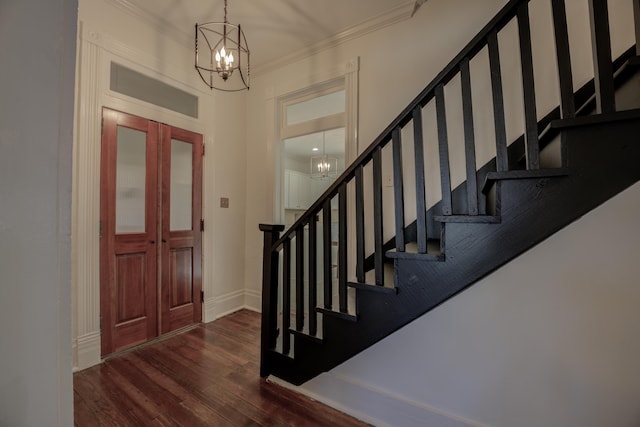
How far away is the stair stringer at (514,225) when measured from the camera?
2.98 ft

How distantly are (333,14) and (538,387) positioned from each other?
10.2ft

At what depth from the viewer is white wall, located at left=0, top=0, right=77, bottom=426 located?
0.44 metres

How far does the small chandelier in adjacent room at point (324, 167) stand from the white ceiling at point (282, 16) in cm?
237

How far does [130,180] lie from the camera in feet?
7.55

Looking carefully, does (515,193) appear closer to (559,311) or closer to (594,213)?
(594,213)

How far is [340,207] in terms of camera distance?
145 cm

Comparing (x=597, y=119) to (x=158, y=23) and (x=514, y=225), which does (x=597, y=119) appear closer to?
(x=514, y=225)

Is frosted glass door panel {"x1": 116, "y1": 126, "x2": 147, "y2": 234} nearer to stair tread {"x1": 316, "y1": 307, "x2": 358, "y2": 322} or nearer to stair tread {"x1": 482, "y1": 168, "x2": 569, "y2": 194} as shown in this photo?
stair tread {"x1": 316, "y1": 307, "x2": 358, "y2": 322}

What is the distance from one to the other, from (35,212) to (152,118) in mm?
2435

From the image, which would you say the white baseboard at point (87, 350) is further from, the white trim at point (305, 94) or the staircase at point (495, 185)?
the white trim at point (305, 94)

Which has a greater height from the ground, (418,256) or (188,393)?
(418,256)

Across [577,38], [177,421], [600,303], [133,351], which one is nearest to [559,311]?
[600,303]

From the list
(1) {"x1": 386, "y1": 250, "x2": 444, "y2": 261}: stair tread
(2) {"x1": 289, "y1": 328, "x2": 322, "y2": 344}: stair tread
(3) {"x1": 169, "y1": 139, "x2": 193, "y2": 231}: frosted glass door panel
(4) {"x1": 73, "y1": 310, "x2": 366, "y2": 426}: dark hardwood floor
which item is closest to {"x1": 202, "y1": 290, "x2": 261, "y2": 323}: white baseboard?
(4) {"x1": 73, "y1": 310, "x2": 366, "y2": 426}: dark hardwood floor

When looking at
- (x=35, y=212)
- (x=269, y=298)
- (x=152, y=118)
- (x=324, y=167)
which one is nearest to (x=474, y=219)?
(x=35, y=212)
